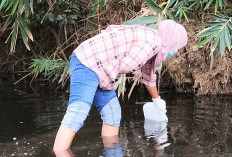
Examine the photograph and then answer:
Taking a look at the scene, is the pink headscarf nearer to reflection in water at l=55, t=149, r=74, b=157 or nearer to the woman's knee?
the woman's knee

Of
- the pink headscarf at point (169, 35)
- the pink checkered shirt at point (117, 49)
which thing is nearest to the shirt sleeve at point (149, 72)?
the pink headscarf at point (169, 35)

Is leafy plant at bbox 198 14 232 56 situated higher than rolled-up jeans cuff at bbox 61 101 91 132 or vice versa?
leafy plant at bbox 198 14 232 56

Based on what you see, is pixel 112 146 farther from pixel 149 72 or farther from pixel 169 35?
pixel 169 35

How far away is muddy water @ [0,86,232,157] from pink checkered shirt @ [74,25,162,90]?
592 millimetres

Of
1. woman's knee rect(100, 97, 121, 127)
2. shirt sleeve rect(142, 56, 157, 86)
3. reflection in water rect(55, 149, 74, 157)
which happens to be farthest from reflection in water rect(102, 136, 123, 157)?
shirt sleeve rect(142, 56, 157, 86)

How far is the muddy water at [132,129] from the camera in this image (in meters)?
2.85

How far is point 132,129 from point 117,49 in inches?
41.9

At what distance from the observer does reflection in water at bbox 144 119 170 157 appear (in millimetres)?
2932

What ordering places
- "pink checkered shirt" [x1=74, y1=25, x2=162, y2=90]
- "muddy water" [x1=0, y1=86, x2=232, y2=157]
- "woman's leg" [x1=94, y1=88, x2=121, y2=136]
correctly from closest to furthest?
"pink checkered shirt" [x1=74, y1=25, x2=162, y2=90] < "muddy water" [x1=0, y1=86, x2=232, y2=157] < "woman's leg" [x1=94, y1=88, x2=121, y2=136]

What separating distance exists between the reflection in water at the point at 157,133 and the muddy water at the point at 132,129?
0.08 ft

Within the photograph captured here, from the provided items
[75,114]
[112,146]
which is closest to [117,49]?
[75,114]

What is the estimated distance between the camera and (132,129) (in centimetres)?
350

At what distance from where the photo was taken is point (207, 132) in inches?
130

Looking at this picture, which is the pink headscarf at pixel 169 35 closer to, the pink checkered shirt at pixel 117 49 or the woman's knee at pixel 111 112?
the pink checkered shirt at pixel 117 49
